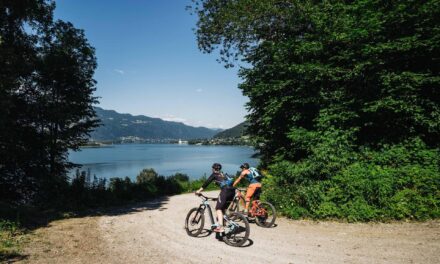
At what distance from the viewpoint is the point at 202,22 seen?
902 inches

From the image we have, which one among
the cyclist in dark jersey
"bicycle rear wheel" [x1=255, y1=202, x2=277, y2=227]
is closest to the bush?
"bicycle rear wheel" [x1=255, y1=202, x2=277, y2=227]

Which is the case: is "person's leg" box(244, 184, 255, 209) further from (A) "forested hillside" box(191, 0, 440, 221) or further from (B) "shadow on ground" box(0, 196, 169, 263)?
(B) "shadow on ground" box(0, 196, 169, 263)

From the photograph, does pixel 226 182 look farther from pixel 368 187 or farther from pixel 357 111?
pixel 357 111

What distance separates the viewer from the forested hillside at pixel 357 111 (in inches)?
408

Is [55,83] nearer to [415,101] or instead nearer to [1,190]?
[1,190]

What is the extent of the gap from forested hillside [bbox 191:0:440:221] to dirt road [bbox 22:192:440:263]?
1.10m

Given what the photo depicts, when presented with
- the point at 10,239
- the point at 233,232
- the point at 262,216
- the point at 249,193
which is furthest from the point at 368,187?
the point at 10,239

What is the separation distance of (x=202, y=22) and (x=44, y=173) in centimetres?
1524

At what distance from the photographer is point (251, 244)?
321 inches

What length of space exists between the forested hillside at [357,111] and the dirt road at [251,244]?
1.10m

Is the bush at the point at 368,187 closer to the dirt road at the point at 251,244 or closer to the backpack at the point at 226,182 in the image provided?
the dirt road at the point at 251,244

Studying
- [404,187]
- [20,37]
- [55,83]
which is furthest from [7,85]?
[404,187]

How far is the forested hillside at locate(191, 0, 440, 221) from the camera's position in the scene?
10.4 meters

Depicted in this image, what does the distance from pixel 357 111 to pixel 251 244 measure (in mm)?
8536
